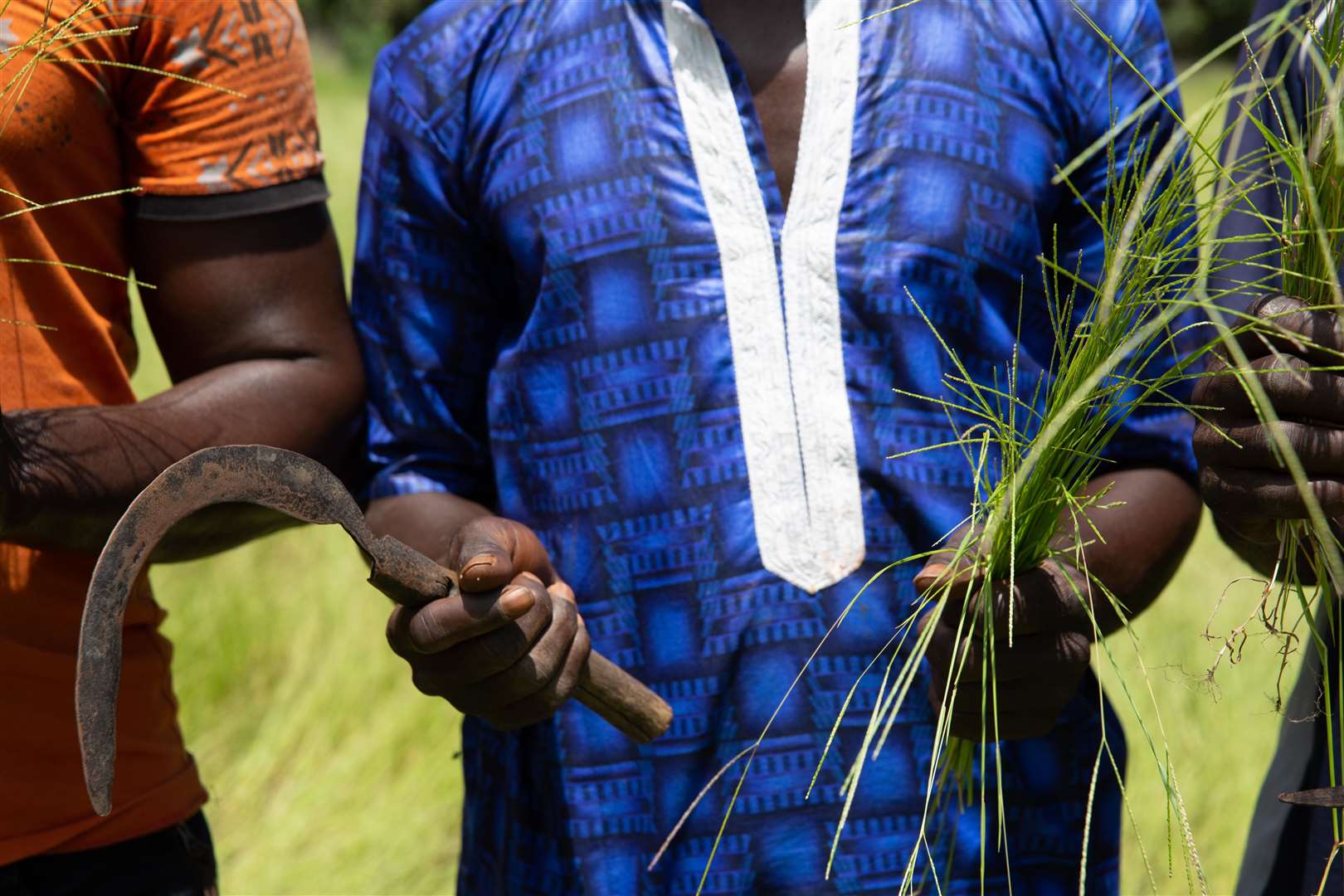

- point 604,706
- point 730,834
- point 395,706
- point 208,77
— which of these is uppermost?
point 208,77

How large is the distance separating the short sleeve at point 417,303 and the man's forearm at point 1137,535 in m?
0.69

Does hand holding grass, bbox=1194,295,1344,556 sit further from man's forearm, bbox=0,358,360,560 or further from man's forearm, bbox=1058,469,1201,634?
man's forearm, bbox=0,358,360,560

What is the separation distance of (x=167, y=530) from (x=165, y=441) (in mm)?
Answer: 308

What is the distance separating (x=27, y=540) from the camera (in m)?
1.33

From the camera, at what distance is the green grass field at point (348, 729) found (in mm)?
3289

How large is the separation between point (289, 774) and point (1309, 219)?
3063mm

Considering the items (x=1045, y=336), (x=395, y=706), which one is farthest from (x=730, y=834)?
(x=395, y=706)

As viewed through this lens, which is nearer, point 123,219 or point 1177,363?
point 1177,363

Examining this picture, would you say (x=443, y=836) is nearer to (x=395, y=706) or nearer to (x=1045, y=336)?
(x=395, y=706)

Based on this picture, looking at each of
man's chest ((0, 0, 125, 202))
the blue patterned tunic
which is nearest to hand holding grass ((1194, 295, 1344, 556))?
the blue patterned tunic

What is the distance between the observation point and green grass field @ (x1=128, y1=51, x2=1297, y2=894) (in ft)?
10.8

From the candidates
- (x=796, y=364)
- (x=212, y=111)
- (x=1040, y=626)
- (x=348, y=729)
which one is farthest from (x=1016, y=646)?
(x=348, y=729)

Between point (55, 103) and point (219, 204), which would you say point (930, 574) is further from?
point (55, 103)

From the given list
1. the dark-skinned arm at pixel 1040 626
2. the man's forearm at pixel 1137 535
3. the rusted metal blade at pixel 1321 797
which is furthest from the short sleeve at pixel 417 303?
the rusted metal blade at pixel 1321 797
